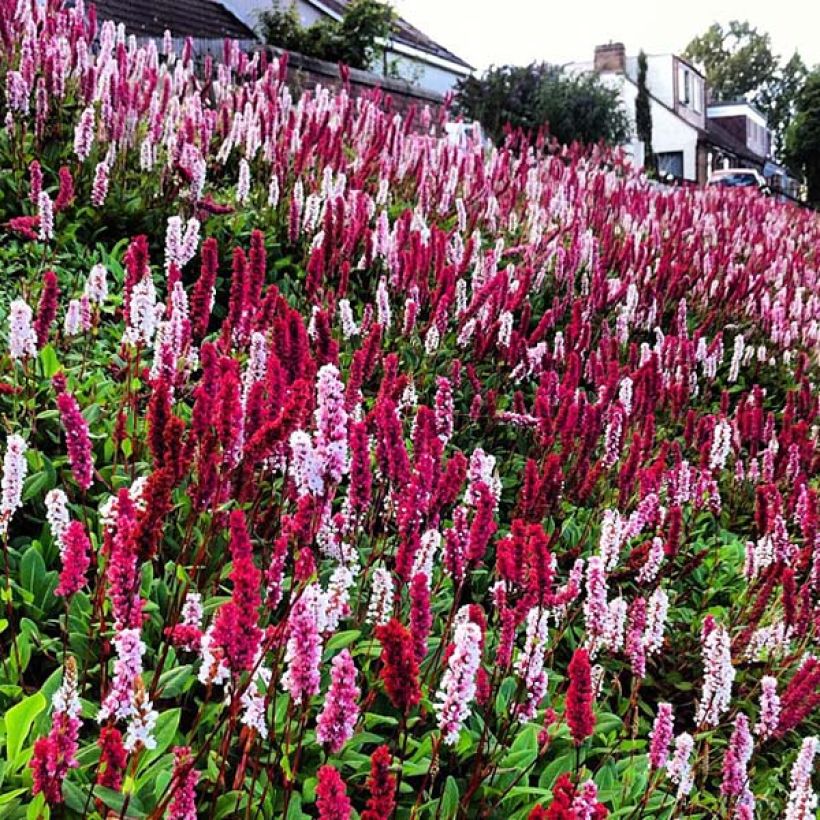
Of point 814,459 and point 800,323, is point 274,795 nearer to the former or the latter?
point 814,459

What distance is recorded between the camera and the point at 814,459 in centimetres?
482

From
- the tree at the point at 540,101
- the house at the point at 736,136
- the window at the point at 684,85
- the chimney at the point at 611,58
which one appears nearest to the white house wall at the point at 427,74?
the tree at the point at 540,101

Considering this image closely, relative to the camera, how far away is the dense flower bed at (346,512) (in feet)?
5.75

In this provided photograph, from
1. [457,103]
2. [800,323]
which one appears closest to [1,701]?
[800,323]

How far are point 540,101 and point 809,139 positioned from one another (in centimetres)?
2475

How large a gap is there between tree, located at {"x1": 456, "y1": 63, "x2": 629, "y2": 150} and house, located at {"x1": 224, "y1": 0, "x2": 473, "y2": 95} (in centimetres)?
125

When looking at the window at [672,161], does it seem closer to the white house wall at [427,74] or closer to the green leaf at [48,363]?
the white house wall at [427,74]

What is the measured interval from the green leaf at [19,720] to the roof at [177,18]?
1865cm

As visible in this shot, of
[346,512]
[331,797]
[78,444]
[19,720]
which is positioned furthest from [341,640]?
[331,797]

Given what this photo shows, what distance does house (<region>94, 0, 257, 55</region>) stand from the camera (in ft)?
65.5

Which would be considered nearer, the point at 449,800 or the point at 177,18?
the point at 449,800

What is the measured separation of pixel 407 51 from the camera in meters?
29.7

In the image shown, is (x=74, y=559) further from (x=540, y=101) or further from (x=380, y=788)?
(x=540, y=101)

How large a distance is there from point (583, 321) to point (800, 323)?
2.93 m
